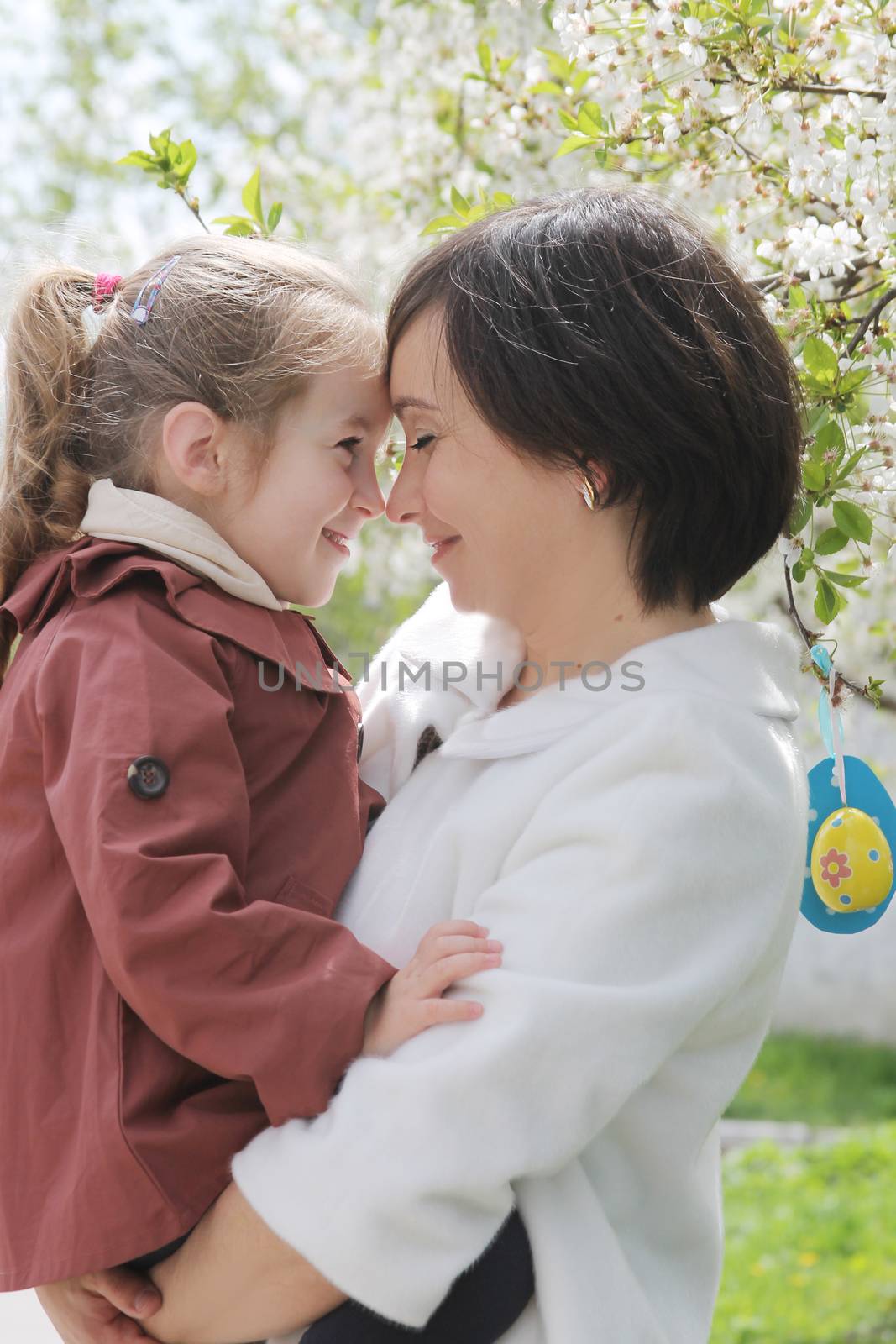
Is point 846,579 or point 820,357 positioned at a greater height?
point 820,357

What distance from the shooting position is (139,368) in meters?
1.82

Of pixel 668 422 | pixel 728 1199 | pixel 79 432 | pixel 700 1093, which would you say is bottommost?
pixel 728 1199

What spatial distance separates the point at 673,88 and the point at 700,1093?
146cm

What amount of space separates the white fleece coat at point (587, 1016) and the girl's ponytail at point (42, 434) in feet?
2.14

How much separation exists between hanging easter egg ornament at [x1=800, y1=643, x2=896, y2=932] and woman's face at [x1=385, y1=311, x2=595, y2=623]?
406 mm

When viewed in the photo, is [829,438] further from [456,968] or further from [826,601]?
[456,968]

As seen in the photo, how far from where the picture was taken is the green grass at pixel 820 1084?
618 centimetres

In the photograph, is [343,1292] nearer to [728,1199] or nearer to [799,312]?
[799,312]

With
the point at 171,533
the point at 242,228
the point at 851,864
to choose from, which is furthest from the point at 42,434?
the point at 851,864

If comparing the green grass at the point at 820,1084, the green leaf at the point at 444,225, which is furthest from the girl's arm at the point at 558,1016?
the green grass at the point at 820,1084

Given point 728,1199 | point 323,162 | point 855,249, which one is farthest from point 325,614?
point 855,249

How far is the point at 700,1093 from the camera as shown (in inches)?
60.2

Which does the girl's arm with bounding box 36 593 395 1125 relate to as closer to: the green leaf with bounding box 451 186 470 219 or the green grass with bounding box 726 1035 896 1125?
the green leaf with bounding box 451 186 470 219

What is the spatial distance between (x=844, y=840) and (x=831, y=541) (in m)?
0.42
